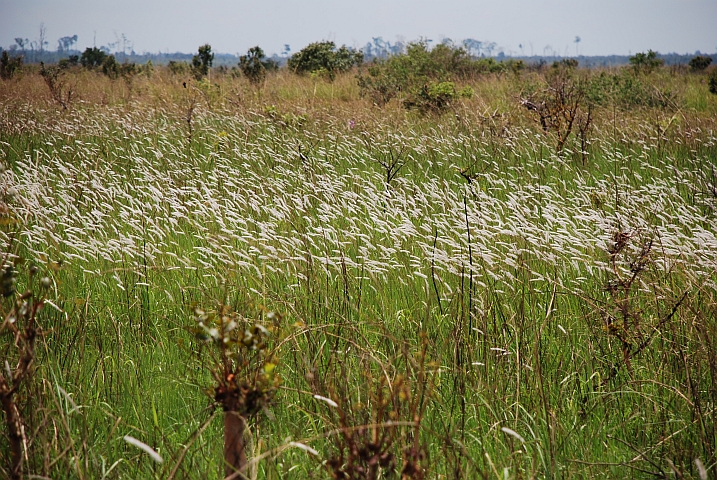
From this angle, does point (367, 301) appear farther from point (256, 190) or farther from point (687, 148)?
point (687, 148)

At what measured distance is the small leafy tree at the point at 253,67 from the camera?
13.7 m

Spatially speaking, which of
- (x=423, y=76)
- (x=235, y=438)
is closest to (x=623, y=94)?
(x=423, y=76)

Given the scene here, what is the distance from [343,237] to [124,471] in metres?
2.32

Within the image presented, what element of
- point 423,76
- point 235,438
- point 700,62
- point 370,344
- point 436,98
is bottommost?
point 370,344

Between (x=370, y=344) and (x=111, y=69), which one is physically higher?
(x=111, y=69)

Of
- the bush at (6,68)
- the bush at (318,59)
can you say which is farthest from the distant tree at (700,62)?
the bush at (6,68)

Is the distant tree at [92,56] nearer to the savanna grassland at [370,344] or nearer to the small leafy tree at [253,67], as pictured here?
the small leafy tree at [253,67]

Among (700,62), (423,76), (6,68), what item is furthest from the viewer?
(700,62)

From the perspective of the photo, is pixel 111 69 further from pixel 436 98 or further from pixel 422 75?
pixel 436 98

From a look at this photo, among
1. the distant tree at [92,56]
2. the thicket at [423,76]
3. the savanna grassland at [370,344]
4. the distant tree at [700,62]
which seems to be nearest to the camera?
the savanna grassland at [370,344]

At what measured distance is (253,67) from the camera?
14297 millimetres

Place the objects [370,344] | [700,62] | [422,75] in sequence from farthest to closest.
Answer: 1. [700,62]
2. [422,75]
3. [370,344]

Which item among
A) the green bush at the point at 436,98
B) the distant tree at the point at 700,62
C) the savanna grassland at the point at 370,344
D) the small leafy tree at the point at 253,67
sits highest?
the distant tree at the point at 700,62

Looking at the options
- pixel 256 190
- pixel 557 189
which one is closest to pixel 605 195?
pixel 557 189
